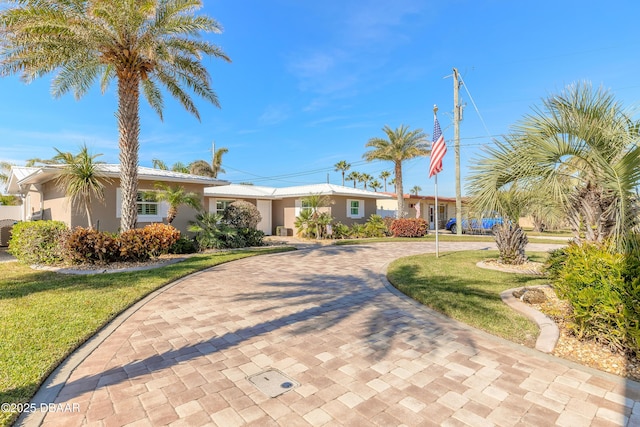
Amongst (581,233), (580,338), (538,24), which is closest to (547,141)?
(581,233)

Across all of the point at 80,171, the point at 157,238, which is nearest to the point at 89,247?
the point at 157,238

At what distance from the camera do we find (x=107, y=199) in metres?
12.2

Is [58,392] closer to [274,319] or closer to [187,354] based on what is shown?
[187,354]

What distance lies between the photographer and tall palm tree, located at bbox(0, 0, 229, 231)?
857cm

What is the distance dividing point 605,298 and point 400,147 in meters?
19.9

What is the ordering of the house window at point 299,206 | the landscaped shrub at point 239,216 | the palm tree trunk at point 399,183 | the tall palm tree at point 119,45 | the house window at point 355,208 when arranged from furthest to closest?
the palm tree trunk at point 399,183, the house window at point 355,208, the house window at point 299,206, the landscaped shrub at point 239,216, the tall palm tree at point 119,45

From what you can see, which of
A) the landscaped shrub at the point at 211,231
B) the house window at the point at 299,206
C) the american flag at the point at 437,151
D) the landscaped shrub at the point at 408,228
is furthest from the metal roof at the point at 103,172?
the landscaped shrub at the point at 408,228

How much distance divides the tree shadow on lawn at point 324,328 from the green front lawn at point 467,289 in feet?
1.33

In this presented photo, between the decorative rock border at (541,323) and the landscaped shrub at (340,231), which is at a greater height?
the landscaped shrub at (340,231)

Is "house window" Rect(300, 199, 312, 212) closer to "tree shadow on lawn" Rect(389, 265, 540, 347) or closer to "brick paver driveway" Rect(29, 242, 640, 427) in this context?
"tree shadow on lawn" Rect(389, 265, 540, 347)

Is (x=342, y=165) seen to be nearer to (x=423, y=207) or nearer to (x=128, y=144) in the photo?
(x=423, y=207)

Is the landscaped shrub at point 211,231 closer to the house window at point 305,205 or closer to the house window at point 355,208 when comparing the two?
the house window at point 305,205

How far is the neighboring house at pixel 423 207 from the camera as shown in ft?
92.3

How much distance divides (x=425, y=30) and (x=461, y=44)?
2.15 metres
